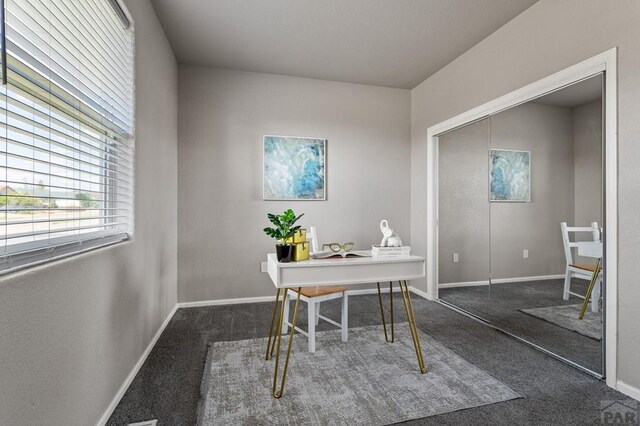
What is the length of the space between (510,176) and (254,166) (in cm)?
267

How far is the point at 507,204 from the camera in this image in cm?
297

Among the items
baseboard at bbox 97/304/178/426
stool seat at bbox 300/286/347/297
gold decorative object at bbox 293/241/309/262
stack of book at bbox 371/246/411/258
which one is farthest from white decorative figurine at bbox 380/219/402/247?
baseboard at bbox 97/304/178/426

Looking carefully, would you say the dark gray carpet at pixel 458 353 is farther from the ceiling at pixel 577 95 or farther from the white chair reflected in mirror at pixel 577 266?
the ceiling at pixel 577 95

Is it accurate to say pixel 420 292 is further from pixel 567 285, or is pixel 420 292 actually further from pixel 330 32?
pixel 330 32

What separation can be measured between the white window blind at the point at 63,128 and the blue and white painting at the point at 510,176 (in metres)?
3.03

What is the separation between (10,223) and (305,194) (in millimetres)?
3073

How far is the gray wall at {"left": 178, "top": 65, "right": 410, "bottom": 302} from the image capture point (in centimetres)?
369

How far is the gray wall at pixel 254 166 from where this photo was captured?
3.69 metres

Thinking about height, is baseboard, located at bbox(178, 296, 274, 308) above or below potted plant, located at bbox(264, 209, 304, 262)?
below

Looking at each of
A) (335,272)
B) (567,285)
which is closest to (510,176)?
(567,285)

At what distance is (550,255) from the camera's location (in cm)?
254

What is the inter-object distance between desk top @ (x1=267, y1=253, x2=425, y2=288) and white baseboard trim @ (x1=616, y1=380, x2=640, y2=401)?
1327 millimetres

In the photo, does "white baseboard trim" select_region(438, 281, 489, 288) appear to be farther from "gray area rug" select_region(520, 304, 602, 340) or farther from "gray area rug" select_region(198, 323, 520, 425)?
"gray area rug" select_region(198, 323, 520, 425)

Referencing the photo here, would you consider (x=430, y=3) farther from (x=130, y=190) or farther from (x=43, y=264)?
(x=43, y=264)
